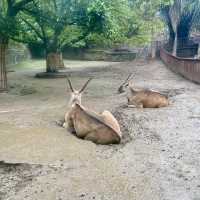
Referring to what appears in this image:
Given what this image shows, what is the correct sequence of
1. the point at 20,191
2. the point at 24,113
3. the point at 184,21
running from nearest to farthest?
the point at 20,191 < the point at 24,113 < the point at 184,21

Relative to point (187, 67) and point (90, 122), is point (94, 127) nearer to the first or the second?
point (90, 122)

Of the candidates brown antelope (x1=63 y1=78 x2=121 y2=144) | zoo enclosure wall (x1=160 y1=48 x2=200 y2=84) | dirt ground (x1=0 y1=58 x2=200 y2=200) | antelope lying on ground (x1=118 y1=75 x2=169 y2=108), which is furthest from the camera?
zoo enclosure wall (x1=160 y1=48 x2=200 y2=84)

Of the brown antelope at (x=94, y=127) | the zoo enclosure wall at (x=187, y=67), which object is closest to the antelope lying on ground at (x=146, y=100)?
the brown antelope at (x=94, y=127)

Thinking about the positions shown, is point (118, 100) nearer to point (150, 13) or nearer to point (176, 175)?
point (176, 175)

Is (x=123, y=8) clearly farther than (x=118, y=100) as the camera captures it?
Yes

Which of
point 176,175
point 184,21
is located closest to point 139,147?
point 176,175

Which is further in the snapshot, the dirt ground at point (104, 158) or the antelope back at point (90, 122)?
the antelope back at point (90, 122)

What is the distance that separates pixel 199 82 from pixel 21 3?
24.4 ft

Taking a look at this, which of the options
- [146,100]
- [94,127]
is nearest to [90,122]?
[94,127]

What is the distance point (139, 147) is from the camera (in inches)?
303

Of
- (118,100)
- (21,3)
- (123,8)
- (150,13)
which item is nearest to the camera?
(118,100)

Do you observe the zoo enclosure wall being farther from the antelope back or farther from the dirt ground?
the antelope back

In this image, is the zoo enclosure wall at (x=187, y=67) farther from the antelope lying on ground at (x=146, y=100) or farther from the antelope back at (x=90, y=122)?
the antelope back at (x=90, y=122)

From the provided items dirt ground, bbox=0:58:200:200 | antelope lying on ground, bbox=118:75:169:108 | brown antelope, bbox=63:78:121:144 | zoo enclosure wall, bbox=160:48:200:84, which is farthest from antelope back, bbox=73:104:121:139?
zoo enclosure wall, bbox=160:48:200:84
